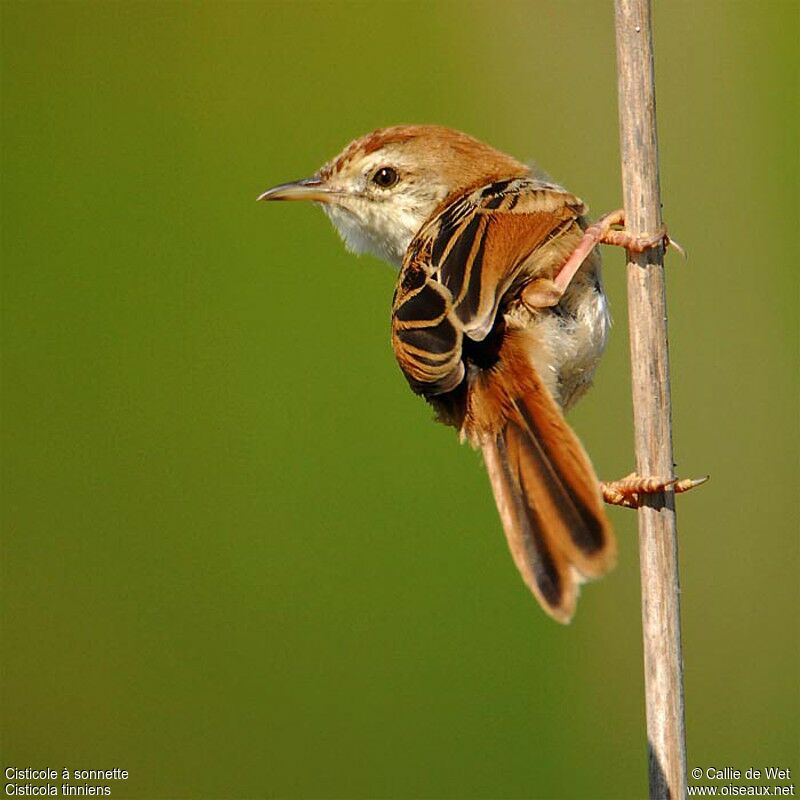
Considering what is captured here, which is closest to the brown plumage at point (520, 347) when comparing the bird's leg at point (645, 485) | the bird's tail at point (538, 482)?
the bird's tail at point (538, 482)

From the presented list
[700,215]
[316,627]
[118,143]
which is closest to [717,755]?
[316,627]

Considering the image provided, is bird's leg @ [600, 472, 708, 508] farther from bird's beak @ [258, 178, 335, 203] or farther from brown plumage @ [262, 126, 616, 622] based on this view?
bird's beak @ [258, 178, 335, 203]

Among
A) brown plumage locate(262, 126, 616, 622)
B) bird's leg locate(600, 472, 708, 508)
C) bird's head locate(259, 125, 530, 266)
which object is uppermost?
bird's head locate(259, 125, 530, 266)

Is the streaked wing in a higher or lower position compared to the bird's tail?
higher

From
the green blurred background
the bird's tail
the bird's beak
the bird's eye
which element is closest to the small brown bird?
the bird's tail

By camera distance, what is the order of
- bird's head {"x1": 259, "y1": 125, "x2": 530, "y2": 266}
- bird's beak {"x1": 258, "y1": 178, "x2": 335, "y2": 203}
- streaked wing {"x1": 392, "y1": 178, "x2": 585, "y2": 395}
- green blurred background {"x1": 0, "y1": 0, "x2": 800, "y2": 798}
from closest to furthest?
1. streaked wing {"x1": 392, "y1": 178, "x2": 585, "y2": 395}
2. bird's head {"x1": 259, "y1": 125, "x2": 530, "y2": 266}
3. bird's beak {"x1": 258, "y1": 178, "x2": 335, "y2": 203}
4. green blurred background {"x1": 0, "y1": 0, "x2": 800, "y2": 798}

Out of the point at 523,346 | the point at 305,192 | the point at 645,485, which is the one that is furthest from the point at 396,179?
the point at 645,485
